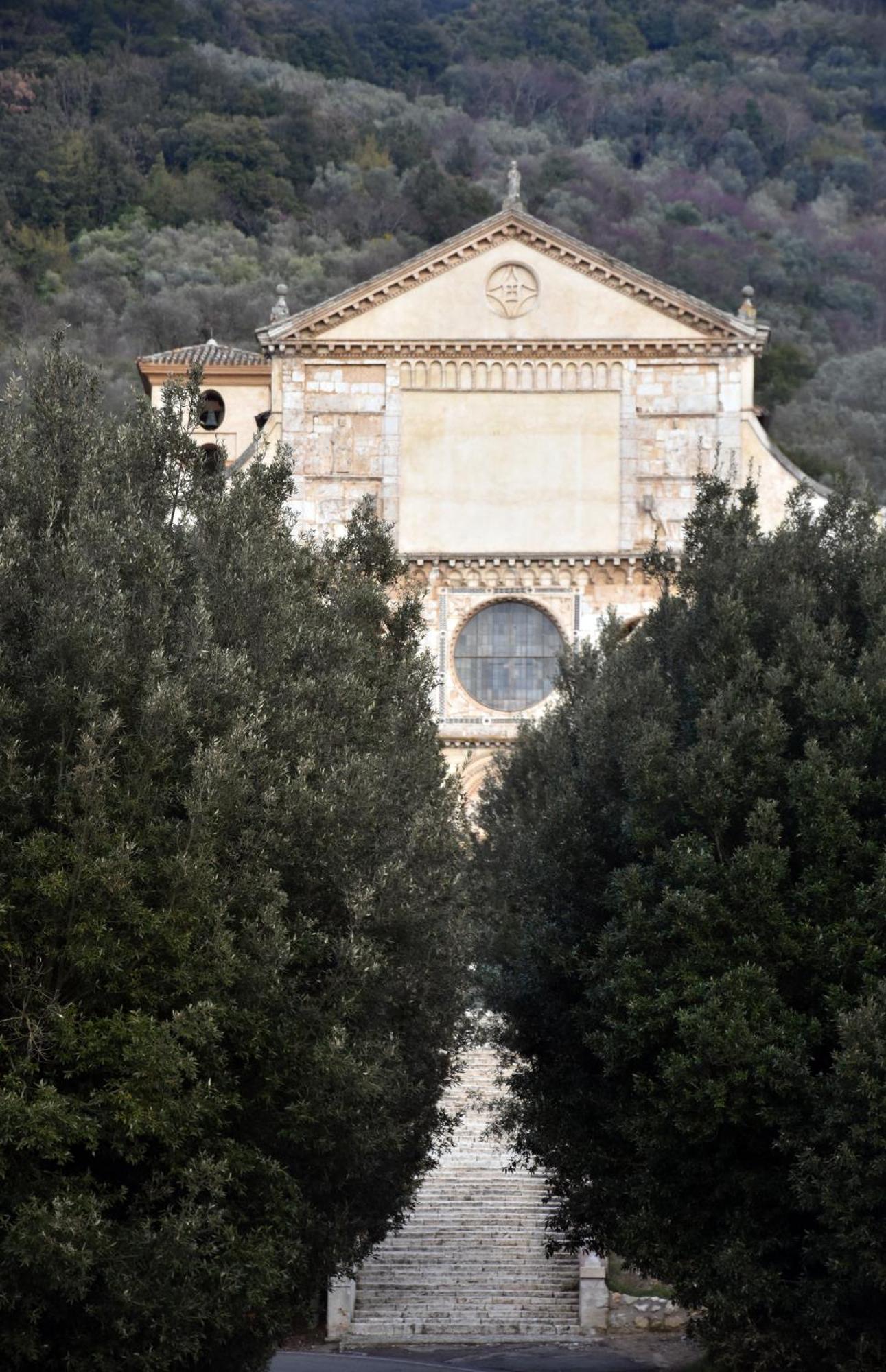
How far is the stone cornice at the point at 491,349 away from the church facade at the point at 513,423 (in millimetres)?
35

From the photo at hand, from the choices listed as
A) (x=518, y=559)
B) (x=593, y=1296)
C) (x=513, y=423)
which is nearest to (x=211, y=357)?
(x=513, y=423)

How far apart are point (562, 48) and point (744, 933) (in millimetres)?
118509

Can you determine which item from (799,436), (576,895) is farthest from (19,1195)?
(799,436)

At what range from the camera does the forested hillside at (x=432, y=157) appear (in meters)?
77.3

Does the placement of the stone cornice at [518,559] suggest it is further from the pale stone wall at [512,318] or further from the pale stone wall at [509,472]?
the pale stone wall at [512,318]

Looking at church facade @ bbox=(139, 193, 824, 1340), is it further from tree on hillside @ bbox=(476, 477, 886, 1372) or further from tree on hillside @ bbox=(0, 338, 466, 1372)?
tree on hillside @ bbox=(0, 338, 466, 1372)

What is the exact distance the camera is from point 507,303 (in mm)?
38906

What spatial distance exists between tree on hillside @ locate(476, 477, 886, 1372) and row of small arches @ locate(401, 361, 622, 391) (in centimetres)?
1918

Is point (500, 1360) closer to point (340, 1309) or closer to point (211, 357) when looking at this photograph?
point (340, 1309)

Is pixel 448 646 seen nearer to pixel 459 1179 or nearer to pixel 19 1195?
pixel 459 1179

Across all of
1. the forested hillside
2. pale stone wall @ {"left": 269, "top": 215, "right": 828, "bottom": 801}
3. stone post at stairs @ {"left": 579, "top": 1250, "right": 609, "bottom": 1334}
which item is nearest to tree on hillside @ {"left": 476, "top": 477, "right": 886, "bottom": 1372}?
stone post at stairs @ {"left": 579, "top": 1250, "right": 609, "bottom": 1334}

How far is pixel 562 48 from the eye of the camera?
422 ft

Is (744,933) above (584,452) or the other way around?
the other way around

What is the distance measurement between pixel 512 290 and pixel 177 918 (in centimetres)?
2606
